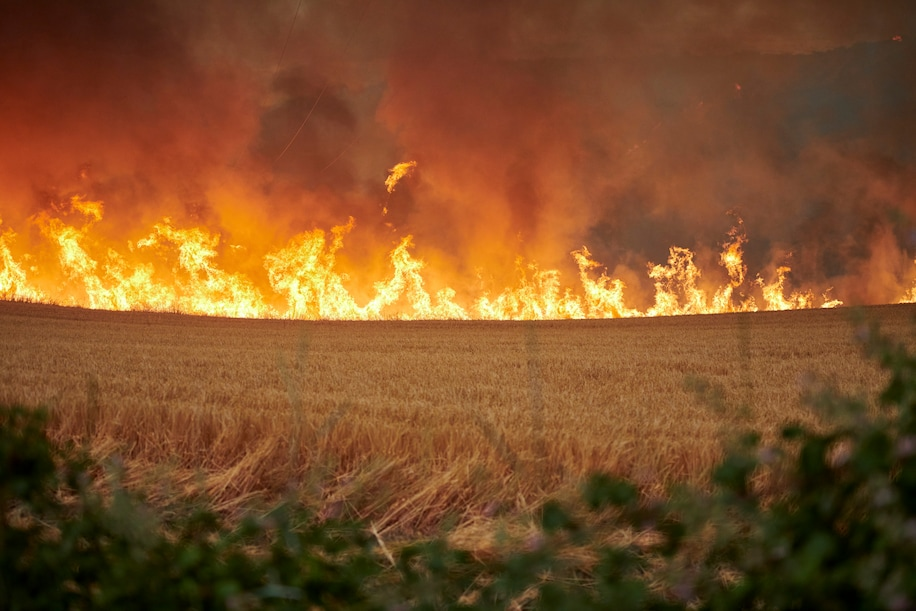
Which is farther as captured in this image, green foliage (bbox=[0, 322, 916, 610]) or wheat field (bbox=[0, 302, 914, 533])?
wheat field (bbox=[0, 302, 914, 533])

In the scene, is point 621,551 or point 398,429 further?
point 398,429

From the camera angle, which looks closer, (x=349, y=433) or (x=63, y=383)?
(x=349, y=433)

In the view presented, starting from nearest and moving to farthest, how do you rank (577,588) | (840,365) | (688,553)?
(577,588) < (688,553) < (840,365)

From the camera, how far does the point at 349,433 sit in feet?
17.1

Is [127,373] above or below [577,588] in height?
above

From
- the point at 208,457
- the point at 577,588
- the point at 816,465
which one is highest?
the point at 816,465

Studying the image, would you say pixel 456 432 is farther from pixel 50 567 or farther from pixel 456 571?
pixel 50 567

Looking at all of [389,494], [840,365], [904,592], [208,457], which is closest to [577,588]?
[389,494]

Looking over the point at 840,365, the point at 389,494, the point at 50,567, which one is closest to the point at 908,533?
the point at 50,567

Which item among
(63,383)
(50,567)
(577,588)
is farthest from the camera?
(63,383)

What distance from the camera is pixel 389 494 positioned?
432 centimetres

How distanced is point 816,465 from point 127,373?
1091cm

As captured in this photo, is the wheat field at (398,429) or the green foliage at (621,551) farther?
the wheat field at (398,429)

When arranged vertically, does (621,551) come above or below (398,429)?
below
